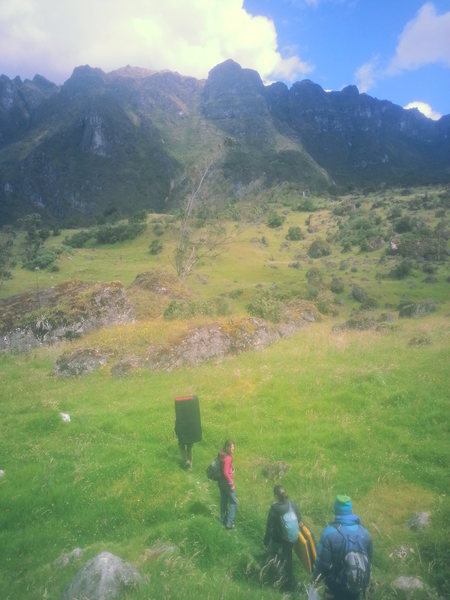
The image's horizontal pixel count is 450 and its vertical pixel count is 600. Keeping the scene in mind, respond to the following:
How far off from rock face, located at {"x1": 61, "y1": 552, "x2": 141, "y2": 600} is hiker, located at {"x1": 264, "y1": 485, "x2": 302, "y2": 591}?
2252 millimetres

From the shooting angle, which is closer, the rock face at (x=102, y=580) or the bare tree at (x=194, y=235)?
the rock face at (x=102, y=580)

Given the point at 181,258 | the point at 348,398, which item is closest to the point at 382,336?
the point at 348,398

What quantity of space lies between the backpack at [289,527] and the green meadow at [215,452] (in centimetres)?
79

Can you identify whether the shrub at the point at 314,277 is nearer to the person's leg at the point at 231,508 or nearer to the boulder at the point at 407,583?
the person's leg at the point at 231,508

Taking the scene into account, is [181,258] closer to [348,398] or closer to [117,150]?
[348,398]

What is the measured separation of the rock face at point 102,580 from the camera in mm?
5938

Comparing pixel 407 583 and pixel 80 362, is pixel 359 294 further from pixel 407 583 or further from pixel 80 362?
pixel 407 583

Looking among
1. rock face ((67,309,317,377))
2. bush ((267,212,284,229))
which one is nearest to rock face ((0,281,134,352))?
rock face ((67,309,317,377))

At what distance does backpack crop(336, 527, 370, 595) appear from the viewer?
17.9ft

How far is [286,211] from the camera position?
8319cm

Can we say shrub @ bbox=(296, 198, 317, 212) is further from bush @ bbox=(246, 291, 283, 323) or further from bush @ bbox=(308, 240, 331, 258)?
bush @ bbox=(246, 291, 283, 323)

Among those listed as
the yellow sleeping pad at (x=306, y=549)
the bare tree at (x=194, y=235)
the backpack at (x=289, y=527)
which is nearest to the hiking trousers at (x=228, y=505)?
the yellow sleeping pad at (x=306, y=549)

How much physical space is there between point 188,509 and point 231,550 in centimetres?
154

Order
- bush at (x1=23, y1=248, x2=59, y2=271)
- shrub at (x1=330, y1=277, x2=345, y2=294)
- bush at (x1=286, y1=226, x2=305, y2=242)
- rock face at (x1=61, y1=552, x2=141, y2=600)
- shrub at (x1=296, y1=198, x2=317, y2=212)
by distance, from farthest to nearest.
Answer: shrub at (x1=296, y1=198, x2=317, y2=212)
bush at (x1=286, y1=226, x2=305, y2=242)
bush at (x1=23, y1=248, x2=59, y2=271)
shrub at (x1=330, y1=277, x2=345, y2=294)
rock face at (x1=61, y1=552, x2=141, y2=600)
